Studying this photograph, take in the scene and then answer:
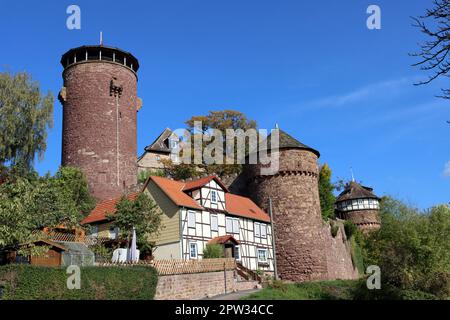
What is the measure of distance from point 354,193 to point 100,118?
3484 cm

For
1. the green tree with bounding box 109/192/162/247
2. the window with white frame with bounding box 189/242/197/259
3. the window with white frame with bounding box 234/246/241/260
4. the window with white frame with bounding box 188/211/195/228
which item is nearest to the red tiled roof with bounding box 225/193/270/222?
the window with white frame with bounding box 234/246/241/260

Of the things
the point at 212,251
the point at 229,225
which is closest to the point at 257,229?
the point at 229,225

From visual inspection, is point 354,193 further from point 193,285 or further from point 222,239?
point 193,285

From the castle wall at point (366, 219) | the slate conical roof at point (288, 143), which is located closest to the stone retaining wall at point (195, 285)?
the slate conical roof at point (288, 143)

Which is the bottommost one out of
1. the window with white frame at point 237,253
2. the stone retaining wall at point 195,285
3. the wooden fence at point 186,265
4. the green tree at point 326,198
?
the stone retaining wall at point 195,285

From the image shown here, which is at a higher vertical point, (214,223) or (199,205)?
(199,205)

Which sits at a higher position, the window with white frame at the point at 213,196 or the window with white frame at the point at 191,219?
the window with white frame at the point at 213,196

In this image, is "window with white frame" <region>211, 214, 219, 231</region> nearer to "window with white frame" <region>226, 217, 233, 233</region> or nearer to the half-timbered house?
the half-timbered house

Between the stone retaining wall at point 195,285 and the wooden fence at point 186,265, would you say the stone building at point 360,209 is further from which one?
the wooden fence at point 186,265

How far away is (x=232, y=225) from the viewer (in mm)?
34344

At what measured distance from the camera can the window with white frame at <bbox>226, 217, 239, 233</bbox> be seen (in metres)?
33.9

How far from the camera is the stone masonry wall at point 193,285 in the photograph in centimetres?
2195

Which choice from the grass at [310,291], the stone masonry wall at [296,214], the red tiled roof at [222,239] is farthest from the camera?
the stone masonry wall at [296,214]
